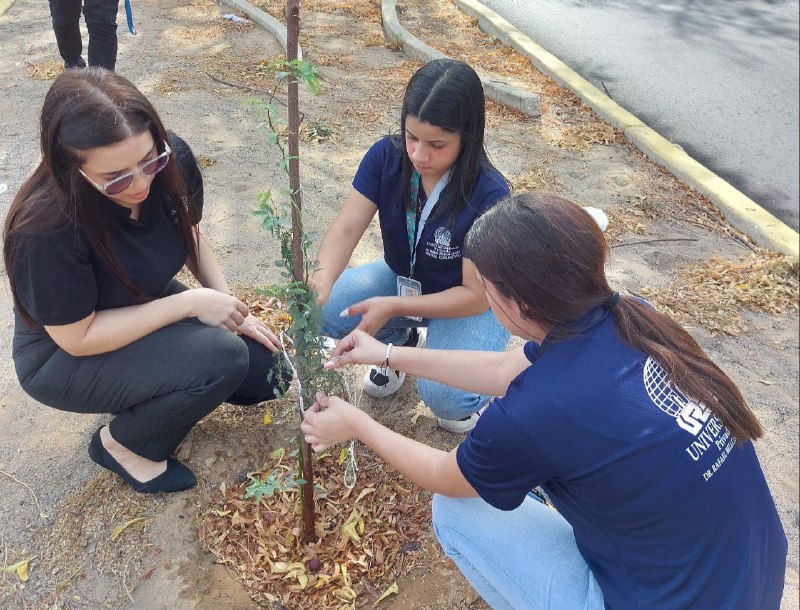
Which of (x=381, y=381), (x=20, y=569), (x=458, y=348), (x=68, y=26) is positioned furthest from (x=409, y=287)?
(x=68, y=26)

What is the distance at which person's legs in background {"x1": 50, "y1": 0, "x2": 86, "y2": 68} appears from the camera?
437 cm

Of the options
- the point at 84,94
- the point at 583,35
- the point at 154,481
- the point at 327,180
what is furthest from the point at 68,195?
the point at 583,35

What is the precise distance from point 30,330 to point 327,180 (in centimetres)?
230

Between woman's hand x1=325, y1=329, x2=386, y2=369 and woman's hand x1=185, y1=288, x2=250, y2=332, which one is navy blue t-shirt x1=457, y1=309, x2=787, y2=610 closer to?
woman's hand x1=325, y1=329, x2=386, y2=369

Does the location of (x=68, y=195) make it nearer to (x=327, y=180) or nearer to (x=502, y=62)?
(x=327, y=180)

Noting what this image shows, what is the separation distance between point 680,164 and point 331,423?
3489 millimetres

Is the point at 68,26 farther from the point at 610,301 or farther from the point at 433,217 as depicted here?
the point at 610,301

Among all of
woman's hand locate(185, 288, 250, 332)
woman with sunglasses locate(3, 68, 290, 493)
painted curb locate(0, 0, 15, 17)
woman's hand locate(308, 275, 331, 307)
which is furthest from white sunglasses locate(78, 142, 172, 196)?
painted curb locate(0, 0, 15, 17)

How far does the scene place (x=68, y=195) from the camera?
6.13ft

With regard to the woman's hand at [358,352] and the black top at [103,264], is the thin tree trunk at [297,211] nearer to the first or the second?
the woman's hand at [358,352]

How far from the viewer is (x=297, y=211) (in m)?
1.60

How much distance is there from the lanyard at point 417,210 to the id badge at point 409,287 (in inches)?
5.5

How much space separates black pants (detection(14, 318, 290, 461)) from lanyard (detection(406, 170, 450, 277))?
2.20 feet

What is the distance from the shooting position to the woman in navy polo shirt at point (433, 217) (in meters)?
2.10
